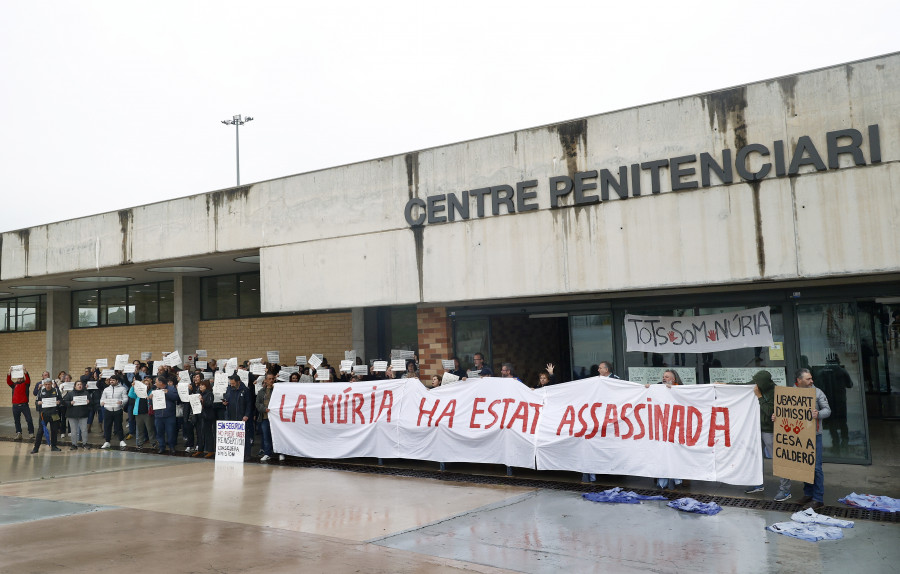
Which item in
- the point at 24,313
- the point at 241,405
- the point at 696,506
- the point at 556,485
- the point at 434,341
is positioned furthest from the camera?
the point at 24,313

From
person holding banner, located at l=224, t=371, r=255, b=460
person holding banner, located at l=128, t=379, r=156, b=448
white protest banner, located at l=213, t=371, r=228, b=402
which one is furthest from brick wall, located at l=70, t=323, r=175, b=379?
person holding banner, located at l=224, t=371, r=255, b=460

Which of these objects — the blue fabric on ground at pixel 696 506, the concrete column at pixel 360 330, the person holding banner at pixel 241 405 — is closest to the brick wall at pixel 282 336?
the concrete column at pixel 360 330

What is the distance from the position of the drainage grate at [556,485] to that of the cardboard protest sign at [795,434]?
0.42 metres

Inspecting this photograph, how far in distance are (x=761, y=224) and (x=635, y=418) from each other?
3.24 metres

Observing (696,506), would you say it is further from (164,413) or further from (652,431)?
(164,413)

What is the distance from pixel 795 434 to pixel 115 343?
21.0 meters

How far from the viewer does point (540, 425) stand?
10.6 meters

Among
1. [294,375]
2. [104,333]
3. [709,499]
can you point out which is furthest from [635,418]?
[104,333]

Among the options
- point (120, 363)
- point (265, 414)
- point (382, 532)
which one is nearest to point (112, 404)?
point (120, 363)

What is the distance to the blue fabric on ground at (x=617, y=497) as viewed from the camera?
354 inches

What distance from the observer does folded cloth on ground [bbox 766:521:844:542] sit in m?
7.09

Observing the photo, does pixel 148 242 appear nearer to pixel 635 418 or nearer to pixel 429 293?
pixel 429 293

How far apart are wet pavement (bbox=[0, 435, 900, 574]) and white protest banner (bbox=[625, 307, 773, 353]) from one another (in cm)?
358

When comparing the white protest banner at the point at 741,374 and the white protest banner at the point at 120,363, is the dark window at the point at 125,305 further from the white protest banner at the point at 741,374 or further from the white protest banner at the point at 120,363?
the white protest banner at the point at 741,374
